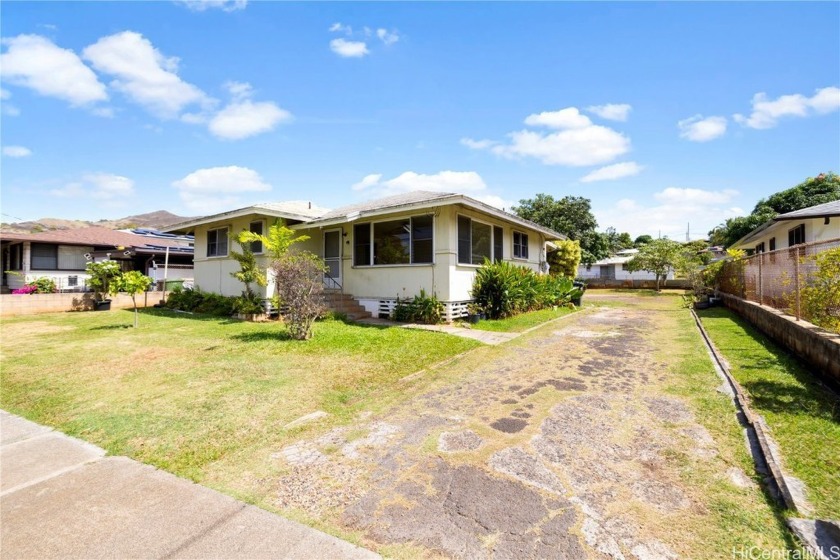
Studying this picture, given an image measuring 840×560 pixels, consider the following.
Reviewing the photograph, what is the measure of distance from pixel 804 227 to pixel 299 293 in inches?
697

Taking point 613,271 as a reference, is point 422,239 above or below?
above

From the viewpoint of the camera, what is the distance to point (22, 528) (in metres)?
2.40

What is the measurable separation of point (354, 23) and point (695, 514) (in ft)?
35.4

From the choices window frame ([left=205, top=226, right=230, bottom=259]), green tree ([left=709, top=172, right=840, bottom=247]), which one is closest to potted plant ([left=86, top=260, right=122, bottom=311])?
window frame ([left=205, top=226, right=230, bottom=259])

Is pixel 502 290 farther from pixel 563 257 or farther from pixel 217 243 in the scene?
pixel 563 257

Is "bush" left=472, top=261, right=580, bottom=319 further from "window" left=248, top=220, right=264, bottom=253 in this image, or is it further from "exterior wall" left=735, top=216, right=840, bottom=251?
"exterior wall" left=735, top=216, right=840, bottom=251

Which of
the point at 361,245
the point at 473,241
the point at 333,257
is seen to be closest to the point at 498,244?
the point at 473,241

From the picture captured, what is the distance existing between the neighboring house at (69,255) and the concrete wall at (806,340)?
2199cm

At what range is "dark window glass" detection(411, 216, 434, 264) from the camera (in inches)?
447

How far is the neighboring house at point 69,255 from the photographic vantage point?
18422 millimetres

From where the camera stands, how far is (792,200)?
Answer: 28922 millimetres

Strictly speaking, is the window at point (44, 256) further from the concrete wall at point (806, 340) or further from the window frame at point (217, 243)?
the concrete wall at point (806, 340)

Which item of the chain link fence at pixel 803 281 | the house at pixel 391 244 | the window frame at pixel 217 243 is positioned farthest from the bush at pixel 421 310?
the chain link fence at pixel 803 281

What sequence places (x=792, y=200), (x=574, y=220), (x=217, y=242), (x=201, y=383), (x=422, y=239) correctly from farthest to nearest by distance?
(x=574, y=220) → (x=792, y=200) → (x=217, y=242) → (x=422, y=239) → (x=201, y=383)
